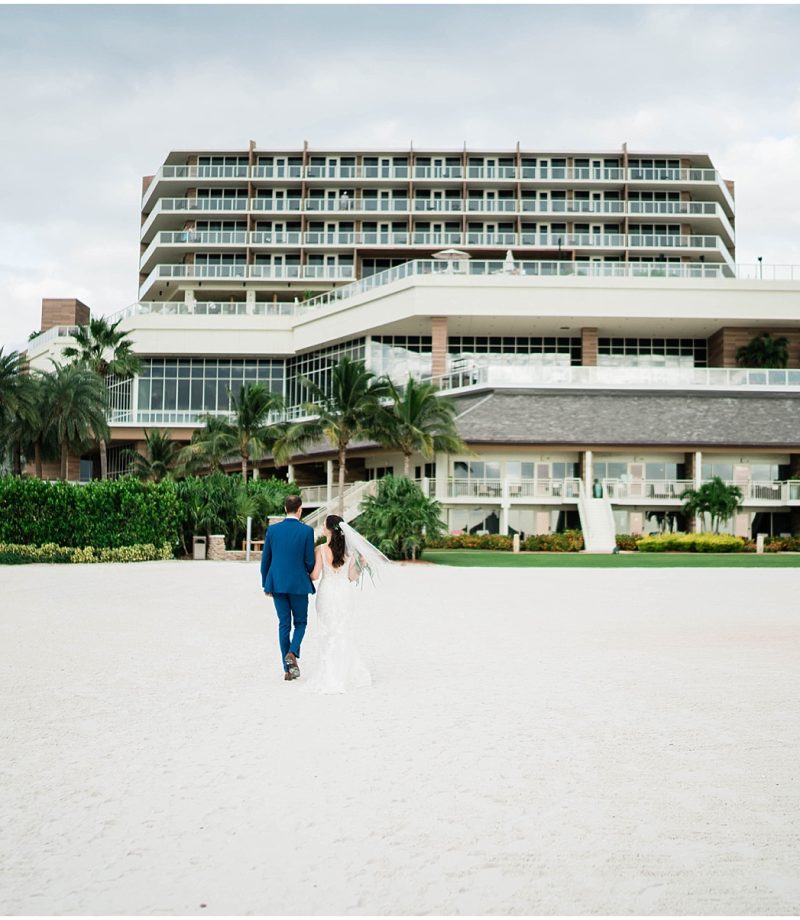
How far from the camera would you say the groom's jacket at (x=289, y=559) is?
10.8 meters

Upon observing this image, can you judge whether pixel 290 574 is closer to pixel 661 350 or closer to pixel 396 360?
pixel 396 360

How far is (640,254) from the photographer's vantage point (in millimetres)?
75125

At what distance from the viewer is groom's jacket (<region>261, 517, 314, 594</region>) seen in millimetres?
10797

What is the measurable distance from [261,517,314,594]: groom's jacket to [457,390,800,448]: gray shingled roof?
35972 mm

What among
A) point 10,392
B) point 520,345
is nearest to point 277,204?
point 520,345

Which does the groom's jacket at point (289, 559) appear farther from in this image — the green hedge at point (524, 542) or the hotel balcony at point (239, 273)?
the hotel balcony at point (239, 273)

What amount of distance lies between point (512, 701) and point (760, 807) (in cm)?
368

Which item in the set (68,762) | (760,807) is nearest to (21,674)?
(68,762)

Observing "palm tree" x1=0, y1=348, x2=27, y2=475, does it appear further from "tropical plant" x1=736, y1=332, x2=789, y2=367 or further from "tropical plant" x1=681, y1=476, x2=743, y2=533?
"tropical plant" x1=736, y1=332, x2=789, y2=367

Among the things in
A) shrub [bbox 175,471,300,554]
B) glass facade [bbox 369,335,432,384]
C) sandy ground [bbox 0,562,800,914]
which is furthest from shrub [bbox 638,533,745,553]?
sandy ground [bbox 0,562,800,914]

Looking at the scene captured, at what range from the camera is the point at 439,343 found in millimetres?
57469

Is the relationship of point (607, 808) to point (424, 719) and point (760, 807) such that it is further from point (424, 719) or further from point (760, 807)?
point (424, 719)

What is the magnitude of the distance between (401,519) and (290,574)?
25.2m

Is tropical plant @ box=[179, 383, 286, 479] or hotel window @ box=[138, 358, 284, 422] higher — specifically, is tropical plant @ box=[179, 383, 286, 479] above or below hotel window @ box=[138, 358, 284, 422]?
below
